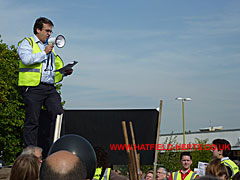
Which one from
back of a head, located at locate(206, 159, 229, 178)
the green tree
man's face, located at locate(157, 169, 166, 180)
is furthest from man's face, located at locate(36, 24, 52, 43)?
the green tree

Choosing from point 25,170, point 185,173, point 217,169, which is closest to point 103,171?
point 217,169

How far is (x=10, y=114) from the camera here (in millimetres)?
19594

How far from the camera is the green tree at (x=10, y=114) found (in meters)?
19.4

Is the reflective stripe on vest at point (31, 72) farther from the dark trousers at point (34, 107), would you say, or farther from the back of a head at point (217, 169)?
the back of a head at point (217, 169)

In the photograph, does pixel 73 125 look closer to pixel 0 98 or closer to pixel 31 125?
pixel 31 125

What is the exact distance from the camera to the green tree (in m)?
19.4

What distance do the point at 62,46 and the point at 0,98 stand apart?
13981 mm

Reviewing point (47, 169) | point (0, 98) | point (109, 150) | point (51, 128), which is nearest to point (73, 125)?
point (109, 150)

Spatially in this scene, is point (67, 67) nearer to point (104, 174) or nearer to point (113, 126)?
point (104, 174)

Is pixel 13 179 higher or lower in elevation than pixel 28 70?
lower

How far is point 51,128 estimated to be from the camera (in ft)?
21.7

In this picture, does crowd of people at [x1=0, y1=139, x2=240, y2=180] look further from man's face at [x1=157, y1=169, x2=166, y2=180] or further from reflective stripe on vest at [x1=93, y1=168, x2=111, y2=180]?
man's face at [x1=157, y1=169, x2=166, y2=180]

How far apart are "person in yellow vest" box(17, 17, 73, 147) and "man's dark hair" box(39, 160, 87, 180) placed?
375 centimetres

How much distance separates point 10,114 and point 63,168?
1797 centimetres
